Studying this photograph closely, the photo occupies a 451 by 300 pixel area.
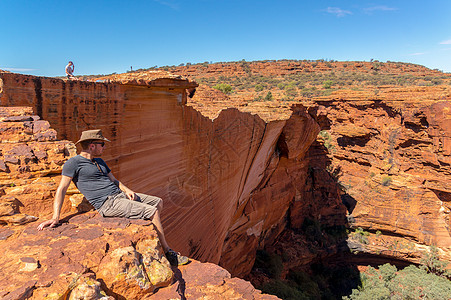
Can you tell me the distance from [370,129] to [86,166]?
1764 cm

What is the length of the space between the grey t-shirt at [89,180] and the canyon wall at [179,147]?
0.43m

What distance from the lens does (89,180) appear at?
9.36 feet

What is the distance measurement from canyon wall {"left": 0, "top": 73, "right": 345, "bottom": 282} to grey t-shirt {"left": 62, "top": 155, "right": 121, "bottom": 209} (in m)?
0.43

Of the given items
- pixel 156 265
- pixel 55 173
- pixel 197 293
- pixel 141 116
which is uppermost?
pixel 141 116

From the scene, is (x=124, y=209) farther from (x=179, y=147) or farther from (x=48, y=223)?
(x=179, y=147)

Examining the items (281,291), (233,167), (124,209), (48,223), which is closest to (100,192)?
(124,209)

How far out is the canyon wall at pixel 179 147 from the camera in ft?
A: 13.5

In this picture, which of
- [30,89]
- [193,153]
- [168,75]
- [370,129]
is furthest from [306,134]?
[30,89]

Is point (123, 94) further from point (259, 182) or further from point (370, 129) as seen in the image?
point (370, 129)

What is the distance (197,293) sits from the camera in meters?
2.25

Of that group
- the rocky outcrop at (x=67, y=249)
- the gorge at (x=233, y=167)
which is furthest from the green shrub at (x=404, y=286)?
the rocky outcrop at (x=67, y=249)

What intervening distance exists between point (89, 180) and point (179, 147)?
3.44 m

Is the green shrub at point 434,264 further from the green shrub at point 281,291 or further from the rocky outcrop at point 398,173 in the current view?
the green shrub at point 281,291

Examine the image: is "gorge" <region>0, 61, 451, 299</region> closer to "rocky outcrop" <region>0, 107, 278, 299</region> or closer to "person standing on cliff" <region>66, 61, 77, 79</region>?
"rocky outcrop" <region>0, 107, 278, 299</region>
